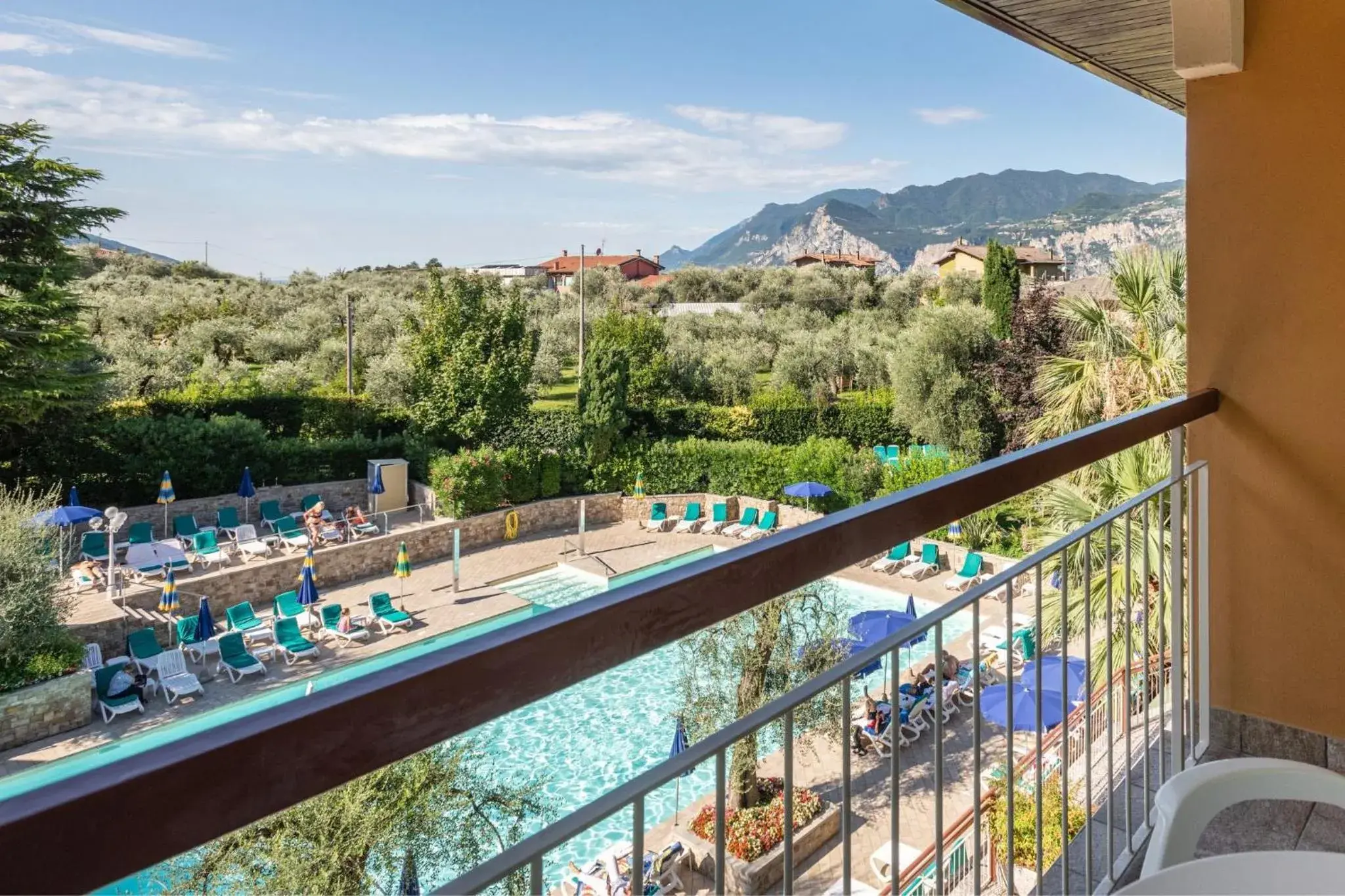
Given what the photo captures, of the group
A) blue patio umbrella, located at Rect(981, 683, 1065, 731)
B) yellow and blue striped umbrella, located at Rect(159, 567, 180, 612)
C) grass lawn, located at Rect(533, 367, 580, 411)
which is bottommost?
blue patio umbrella, located at Rect(981, 683, 1065, 731)

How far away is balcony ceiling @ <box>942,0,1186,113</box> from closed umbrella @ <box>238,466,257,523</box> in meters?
13.5

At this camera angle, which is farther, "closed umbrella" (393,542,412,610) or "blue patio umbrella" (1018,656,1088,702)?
"closed umbrella" (393,542,412,610)

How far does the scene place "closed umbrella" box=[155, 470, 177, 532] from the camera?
41.7ft

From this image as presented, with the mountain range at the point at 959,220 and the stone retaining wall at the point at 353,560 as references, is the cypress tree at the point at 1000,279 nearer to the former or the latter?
the stone retaining wall at the point at 353,560

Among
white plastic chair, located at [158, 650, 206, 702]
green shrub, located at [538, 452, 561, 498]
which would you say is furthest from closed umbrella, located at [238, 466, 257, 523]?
green shrub, located at [538, 452, 561, 498]

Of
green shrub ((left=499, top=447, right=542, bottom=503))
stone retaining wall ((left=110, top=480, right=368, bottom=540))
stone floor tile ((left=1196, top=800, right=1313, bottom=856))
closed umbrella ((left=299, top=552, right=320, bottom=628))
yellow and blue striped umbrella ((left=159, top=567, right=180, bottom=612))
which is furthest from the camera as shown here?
green shrub ((left=499, top=447, right=542, bottom=503))

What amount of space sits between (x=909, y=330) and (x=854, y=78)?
1984 inches

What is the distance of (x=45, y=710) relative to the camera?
29.6 ft

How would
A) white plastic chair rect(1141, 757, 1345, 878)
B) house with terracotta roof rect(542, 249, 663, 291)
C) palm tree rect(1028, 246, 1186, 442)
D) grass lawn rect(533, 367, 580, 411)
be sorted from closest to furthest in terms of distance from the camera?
1. white plastic chair rect(1141, 757, 1345, 878)
2. palm tree rect(1028, 246, 1186, 442)
3. grass lawn rect(533, 367, 580, 411)
4. house with terracotta roof rect(542, 249, 663, 291)

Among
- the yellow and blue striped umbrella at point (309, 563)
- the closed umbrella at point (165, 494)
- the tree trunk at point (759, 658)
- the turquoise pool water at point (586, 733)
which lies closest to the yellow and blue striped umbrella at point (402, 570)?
the yellow and blue striped umbrella at point (309, 563)

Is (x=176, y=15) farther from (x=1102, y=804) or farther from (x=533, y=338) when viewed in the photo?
(x=1102, y=804)

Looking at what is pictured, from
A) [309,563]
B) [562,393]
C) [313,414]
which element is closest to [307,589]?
[309,563]

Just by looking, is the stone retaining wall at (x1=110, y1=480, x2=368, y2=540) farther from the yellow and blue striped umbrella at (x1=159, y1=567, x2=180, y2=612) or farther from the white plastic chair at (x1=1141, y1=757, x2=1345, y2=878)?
the white plastic chair at (x1=1141, y1=757, x2=1345, y2=878)

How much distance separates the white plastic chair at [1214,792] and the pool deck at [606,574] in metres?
2.12
